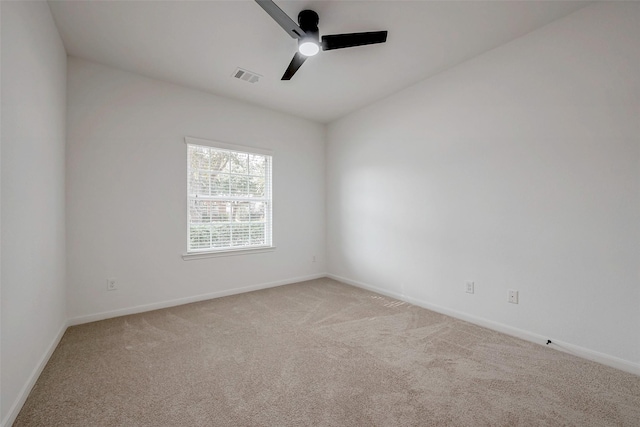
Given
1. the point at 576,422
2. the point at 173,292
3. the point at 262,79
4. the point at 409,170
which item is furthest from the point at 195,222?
the point at 576,422

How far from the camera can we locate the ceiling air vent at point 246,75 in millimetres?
3086

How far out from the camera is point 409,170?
351 centimetres

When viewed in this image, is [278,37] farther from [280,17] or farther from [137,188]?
[137,188]

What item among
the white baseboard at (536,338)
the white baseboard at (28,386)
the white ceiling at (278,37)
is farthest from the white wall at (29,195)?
the white baseboard at (536,338)

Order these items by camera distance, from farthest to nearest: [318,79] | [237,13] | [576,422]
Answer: [318,79], [237,13], [576,422]

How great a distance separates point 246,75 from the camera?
10.4ft

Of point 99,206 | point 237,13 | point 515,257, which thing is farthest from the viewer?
point 99,206

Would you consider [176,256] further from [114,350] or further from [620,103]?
[620,103]

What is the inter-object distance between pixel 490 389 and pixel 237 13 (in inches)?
129

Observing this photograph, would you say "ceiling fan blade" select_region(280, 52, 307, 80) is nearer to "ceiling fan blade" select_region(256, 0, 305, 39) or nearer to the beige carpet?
"ceiling fan blade" select_region(256, 0, 305, 39)

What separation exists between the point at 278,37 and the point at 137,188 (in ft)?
7.34

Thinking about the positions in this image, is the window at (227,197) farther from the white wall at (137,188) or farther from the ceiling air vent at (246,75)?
the ceiling air vent at (246,75)

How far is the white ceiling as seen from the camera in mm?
2168

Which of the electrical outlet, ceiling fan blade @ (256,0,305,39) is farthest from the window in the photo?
the electrical outlet
